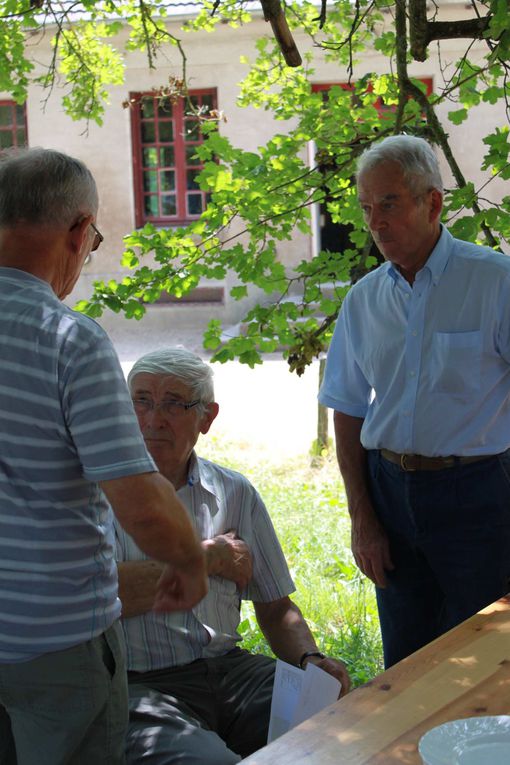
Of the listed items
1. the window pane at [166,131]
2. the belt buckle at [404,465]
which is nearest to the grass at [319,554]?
the belt buckle at [404,465]

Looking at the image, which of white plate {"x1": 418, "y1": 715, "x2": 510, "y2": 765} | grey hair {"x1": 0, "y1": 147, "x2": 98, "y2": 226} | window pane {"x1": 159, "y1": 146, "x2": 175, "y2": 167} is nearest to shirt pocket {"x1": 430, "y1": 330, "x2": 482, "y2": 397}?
white plate {"x1": 418, "y1": 715, "x2": 510, "y2": 765}

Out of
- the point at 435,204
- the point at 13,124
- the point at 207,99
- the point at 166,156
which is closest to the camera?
the point at 435,204

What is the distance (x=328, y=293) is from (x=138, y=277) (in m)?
1.52

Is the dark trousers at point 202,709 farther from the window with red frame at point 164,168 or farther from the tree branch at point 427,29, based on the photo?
the window with red frame at point 164,168

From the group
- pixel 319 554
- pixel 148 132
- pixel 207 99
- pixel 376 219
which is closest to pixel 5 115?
pixel 148 132

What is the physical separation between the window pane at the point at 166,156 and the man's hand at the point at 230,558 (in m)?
12.4

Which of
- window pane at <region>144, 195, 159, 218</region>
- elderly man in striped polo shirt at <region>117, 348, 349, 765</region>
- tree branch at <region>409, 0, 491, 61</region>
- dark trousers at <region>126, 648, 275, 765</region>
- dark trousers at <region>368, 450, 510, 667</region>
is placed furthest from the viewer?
window pane at <region>144, 195, 159, 218</region>

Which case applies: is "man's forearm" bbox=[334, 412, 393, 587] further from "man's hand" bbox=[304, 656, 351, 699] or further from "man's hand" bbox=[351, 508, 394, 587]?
"man's hand" bbox=[304, 656, 351, 699]

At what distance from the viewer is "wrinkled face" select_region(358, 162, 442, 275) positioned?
9.43ft

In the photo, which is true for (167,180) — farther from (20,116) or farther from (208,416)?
(208,416)

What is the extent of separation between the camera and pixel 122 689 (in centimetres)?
181

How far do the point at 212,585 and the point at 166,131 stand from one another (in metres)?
12.6

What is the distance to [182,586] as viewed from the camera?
170cm

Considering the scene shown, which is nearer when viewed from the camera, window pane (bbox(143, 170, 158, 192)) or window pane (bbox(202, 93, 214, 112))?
window pane (bbox(202, 93, 214, 112))
